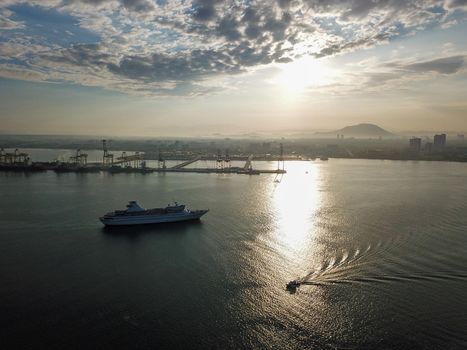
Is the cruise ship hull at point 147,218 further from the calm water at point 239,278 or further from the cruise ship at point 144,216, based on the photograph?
the calm water at point 239,278

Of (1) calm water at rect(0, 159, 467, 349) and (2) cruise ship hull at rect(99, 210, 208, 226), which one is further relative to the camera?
(2) cruise ship hull at rect(99, 210, 208, 226)

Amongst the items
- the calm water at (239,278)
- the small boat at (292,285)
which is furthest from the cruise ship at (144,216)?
the small boat at (292,285)

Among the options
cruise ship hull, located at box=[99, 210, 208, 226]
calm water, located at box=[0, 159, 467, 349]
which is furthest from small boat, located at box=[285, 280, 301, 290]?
cruise ship hull, located at box=[99, 210, 208, 226]

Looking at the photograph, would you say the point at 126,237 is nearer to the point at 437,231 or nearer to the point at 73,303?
the point at 73,303

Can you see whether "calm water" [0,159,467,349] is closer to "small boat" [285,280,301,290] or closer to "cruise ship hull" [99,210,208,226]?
"small boat" [285,280,301,290]

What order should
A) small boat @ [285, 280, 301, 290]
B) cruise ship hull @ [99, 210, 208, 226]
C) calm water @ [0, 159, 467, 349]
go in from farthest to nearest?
cruise ship hull @ [99, 210, 208, 226]
small boat @ [285, 280, 301, 290]
calm water @ [0, 159, 467, 349]

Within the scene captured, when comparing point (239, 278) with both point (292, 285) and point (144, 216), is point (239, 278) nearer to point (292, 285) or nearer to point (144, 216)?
point (292, 285)
